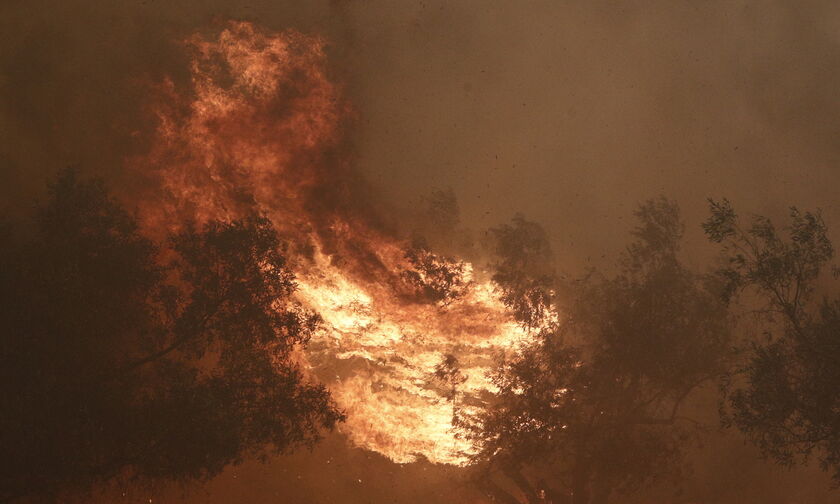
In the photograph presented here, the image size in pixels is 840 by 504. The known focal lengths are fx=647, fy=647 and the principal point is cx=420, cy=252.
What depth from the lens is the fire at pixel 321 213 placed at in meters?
22.9

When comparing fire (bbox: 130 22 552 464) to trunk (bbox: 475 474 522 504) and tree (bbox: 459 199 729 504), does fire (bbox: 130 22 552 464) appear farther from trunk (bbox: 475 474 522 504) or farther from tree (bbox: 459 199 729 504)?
tree (bbox: 459 199 729 504)

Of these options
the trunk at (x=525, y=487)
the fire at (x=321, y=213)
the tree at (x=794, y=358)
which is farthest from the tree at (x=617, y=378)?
the tree at (x=794, y=358)

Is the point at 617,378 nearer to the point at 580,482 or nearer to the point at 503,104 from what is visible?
the point at 580,482

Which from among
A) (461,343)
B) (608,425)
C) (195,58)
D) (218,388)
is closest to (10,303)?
(218,388)

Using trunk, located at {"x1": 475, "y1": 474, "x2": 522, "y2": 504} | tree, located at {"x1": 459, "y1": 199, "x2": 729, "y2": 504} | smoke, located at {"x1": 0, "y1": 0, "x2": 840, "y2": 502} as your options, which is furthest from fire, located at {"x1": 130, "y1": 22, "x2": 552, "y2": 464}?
tree, located at {"x1": 459, "y1": 199, "x2": 729, "y2": 504}

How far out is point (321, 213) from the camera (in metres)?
23.8

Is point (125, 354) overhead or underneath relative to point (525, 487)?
overhead

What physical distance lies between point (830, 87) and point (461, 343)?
2412cm

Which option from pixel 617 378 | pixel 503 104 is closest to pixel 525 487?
pixel 617 378

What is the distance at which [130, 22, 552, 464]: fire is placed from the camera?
22938 mm

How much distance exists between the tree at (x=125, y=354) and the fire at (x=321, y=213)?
5.83 m

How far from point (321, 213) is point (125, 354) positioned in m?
9.42

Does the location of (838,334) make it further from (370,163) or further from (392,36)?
(392,36)

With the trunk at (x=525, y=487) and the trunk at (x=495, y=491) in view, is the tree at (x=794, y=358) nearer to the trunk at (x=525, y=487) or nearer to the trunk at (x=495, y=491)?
→ the trunk at (x=525, y=487)
